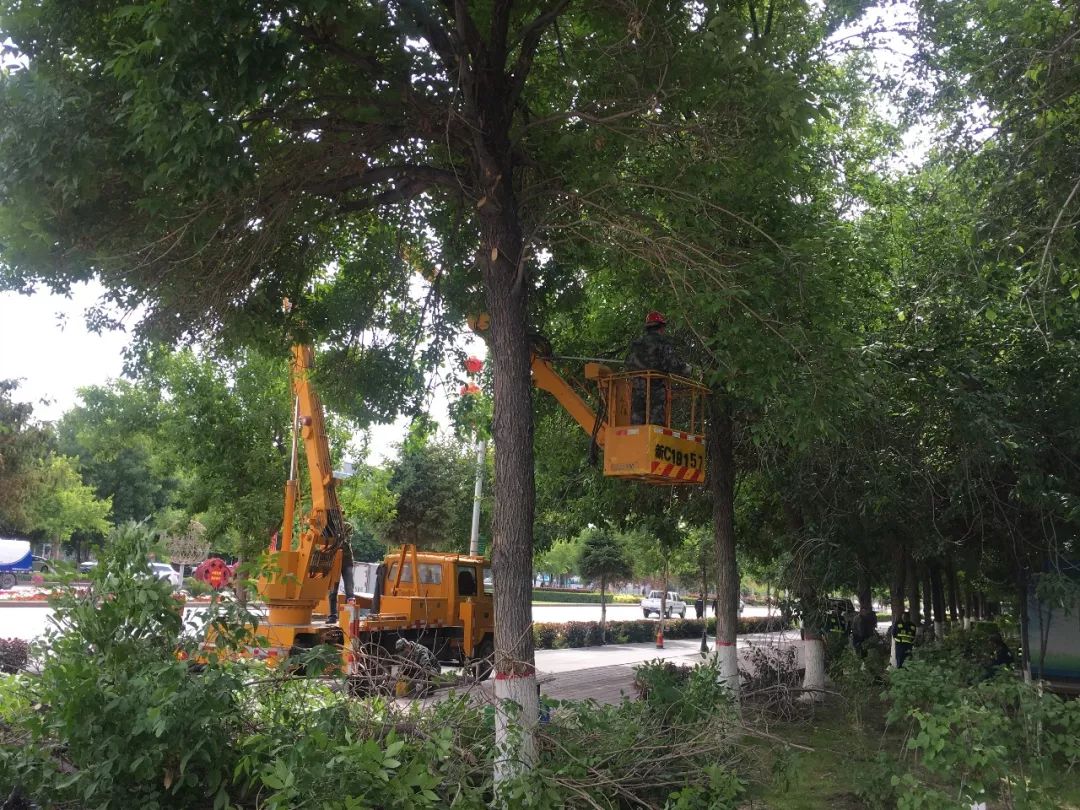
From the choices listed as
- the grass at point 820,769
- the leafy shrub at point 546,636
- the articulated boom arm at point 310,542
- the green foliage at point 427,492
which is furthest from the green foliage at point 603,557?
the grass at point 820,769

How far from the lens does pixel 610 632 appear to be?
105ft

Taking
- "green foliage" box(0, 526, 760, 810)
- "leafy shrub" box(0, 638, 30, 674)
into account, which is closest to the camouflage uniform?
"green foliage" box(0, 526, 760, 810)

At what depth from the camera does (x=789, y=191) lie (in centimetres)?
893

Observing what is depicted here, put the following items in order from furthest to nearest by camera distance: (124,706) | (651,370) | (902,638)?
(902,638) < (651,370) < (124,706)

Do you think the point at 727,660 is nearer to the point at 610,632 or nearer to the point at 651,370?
the point at 651,370

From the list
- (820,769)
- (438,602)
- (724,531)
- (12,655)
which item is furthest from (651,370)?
(438,602)

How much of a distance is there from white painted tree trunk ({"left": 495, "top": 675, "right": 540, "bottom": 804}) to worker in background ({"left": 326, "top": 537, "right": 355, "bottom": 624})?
369 inches

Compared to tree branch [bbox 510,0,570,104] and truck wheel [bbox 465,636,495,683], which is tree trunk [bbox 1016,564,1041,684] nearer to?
truck wheel [bbox 465,636,495,683]

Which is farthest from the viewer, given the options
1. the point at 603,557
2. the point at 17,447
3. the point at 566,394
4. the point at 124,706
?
the point at 603,557

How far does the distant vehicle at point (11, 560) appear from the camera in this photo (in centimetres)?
4106

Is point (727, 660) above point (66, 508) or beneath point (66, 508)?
beneath

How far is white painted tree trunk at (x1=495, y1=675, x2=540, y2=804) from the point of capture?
5.89 metres

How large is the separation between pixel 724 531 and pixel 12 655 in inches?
392

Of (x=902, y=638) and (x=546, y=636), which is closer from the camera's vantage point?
(x=902, y=638)
